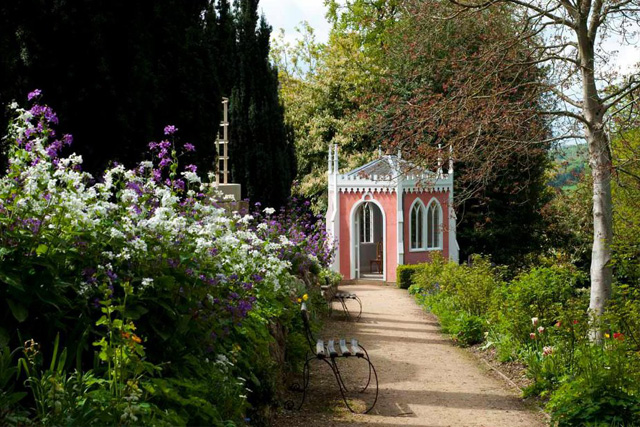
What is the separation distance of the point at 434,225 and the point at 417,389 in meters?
15.1

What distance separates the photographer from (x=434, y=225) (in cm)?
→ 2297

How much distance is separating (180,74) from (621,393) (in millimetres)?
7172

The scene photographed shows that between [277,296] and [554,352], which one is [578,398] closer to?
[554,352]

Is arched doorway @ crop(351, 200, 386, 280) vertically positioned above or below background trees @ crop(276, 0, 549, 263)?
below

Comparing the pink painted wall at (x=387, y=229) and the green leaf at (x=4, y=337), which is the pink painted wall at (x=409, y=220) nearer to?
the pink painted wall at (x=387, y=229)

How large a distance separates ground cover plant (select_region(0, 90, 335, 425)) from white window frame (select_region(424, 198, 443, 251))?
1759 centimetres

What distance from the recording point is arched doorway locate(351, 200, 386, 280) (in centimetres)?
2256

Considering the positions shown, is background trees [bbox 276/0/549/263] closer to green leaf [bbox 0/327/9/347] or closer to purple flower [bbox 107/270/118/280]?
purple flower [bbox 107/270/118/280]

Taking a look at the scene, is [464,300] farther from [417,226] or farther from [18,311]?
[417,226]

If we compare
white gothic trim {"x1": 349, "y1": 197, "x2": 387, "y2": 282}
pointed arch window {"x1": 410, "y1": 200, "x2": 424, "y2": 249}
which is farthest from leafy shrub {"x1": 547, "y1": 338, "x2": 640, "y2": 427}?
pointed arch window {"x1": 410, "y1": 200, "x2": 424, "y2": 249}

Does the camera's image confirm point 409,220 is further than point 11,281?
Yes

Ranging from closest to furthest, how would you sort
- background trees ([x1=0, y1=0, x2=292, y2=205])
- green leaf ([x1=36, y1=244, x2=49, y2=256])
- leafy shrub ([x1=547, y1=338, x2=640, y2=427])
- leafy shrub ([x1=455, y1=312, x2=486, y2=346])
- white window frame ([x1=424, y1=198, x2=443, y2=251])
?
green leaf ([x1=36, y1=244, x2=49, y2=256]), leafy shrub ([x1=547, y1=338, x2=640, y2=427]), background trees ([x1=0, y1=0, x2=292, y2=205]), leafy shrub ([x1=455, y1=312, x2=486, y2=346]), white window frame ([x1=424, y1=198, x2=443, y2=251])

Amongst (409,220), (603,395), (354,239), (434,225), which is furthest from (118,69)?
(434,225)

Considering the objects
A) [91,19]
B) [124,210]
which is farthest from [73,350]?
[91,19]
